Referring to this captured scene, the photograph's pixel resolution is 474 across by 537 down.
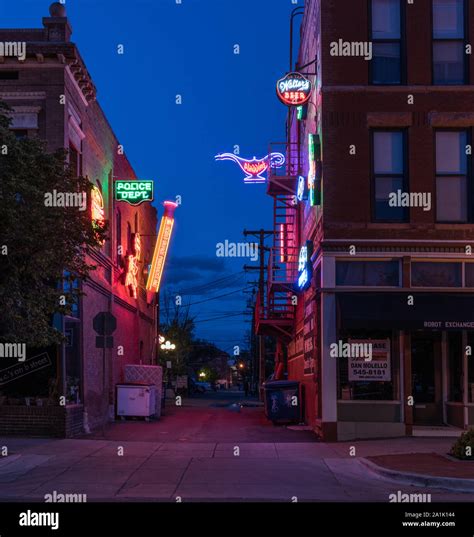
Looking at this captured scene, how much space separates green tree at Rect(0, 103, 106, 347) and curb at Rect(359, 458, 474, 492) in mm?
6725

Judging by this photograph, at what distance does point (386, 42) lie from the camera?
1995 centimetres

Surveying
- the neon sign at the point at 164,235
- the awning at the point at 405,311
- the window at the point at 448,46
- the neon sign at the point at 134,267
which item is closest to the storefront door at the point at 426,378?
the awning at the point at 405,311

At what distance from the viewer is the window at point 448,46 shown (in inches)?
781

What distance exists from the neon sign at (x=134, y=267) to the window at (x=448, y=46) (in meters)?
14.8

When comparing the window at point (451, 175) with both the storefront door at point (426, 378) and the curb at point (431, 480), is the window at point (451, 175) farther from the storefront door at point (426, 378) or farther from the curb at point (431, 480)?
the curb at point (431, 480)

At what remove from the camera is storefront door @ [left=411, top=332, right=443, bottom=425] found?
64.6 feet

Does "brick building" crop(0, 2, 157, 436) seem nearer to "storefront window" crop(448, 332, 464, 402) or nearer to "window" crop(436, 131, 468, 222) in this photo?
"storefront window" crop(448, 332, 464, 402)

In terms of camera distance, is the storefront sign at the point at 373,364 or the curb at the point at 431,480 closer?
the curb at the point at 431,480

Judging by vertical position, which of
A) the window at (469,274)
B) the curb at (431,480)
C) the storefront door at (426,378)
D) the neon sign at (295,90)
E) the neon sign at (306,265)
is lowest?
the curb at (431,480)

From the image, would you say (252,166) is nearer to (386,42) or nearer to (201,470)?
(386,42)
